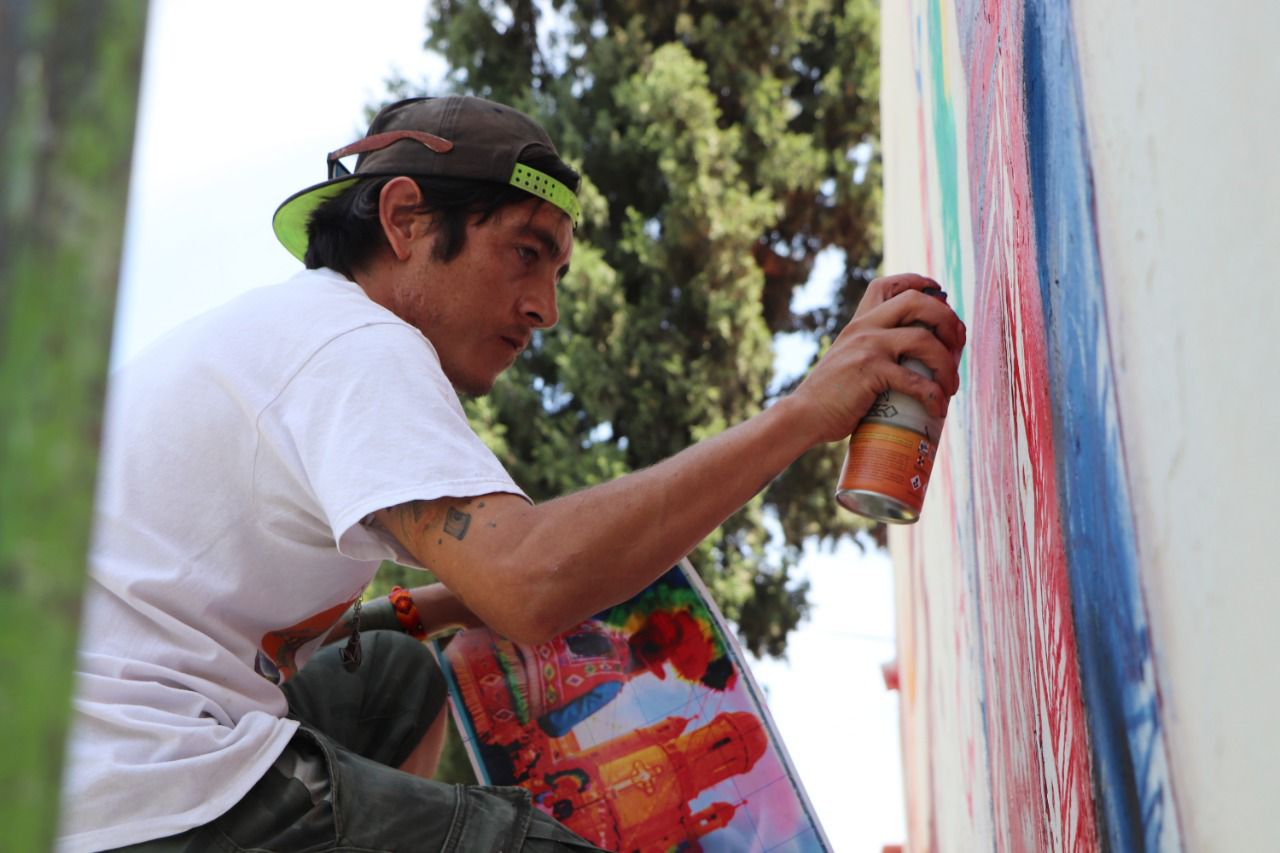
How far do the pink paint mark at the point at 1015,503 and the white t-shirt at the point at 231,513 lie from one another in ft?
1.91

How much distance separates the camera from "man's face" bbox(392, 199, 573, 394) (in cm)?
199

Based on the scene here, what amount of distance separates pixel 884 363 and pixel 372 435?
1.84 ft

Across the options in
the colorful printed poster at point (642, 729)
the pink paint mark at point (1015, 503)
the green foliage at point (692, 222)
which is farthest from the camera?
the green foliage at point (692, 222)

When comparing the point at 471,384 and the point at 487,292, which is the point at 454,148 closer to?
the point at 487,292

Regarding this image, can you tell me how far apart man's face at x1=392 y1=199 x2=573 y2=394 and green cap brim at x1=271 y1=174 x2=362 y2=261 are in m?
0.22

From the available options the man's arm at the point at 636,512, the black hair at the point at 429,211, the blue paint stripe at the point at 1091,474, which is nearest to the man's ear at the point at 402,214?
the black hair at the point at 429,211

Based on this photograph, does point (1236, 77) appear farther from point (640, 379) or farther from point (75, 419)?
point (640, 379)

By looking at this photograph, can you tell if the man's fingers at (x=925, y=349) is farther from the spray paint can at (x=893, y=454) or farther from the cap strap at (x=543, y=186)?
the cap strap at (x=543, y=186)

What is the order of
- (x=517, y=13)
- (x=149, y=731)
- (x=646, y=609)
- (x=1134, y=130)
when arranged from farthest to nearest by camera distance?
(x=517, y=13)
(x=646, y=609)
(x=149, y=731)
(x=1134, y=130)

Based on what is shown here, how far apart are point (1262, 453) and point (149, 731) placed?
3.77 ft

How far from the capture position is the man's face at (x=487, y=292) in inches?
78.2

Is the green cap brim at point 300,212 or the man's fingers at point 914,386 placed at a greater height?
the green cap brim at point 300,212

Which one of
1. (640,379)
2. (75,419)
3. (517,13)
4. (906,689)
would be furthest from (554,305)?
(517,13)

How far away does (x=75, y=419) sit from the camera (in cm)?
38
